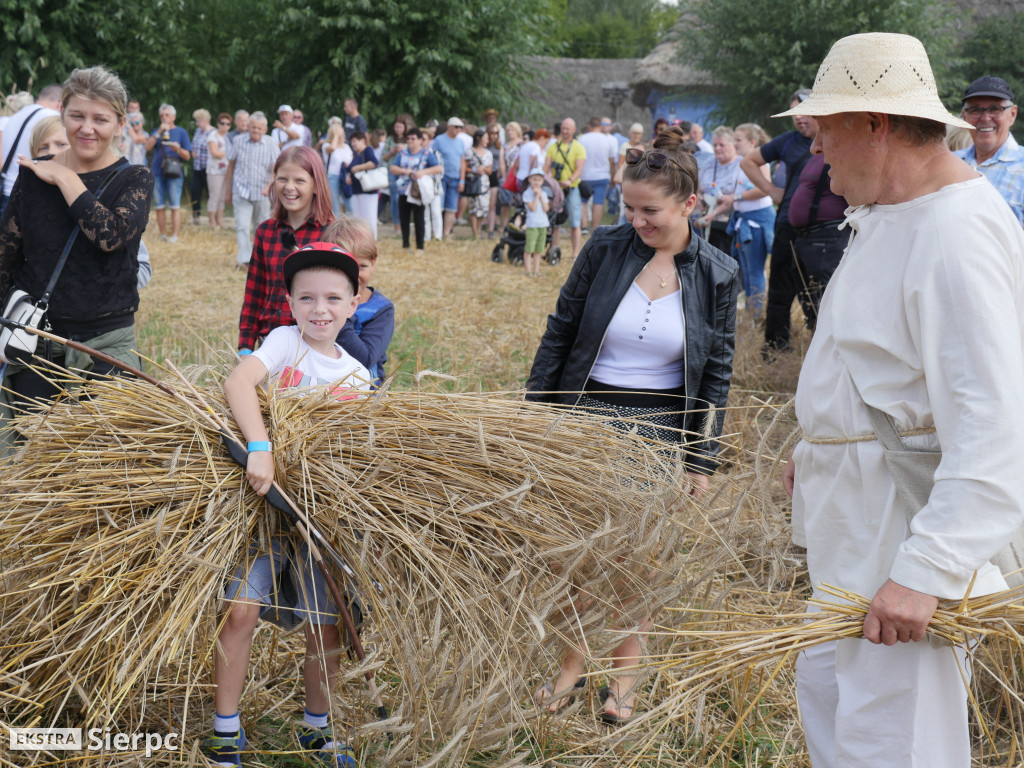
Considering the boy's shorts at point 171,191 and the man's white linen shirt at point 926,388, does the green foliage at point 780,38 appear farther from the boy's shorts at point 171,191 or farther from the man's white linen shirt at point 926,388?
the man's white linen shirt at point 926,388

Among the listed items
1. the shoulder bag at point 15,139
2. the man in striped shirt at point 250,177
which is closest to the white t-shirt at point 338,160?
the man in striped shirt at point 250,177

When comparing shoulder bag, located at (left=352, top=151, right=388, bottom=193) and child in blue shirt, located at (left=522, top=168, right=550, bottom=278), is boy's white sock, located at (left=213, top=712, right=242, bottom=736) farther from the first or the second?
shoulder bag, located at (left=352, top=151, right=388, bottom=193)

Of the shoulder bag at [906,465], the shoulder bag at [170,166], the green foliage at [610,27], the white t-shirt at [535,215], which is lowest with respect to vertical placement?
the shoulder bag at [906,465]

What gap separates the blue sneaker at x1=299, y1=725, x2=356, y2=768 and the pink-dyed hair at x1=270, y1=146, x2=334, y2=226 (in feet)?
6.39

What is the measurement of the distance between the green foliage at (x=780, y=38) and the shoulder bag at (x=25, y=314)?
904 inches

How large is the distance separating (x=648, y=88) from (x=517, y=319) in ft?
71.1

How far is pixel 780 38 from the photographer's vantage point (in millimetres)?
24375

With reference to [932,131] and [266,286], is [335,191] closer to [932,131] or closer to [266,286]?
[266,286]

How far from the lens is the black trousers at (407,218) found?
12688 mm

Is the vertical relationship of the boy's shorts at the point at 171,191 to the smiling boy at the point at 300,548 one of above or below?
above

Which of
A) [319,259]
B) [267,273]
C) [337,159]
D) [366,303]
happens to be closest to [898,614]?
[319,259]

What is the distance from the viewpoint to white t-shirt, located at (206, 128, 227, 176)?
47.4 ft

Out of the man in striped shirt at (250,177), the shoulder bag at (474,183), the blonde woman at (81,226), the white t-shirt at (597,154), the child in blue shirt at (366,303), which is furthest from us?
the shoulder bag at (474,183)

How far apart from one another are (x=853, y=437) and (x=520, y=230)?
10256 mm
